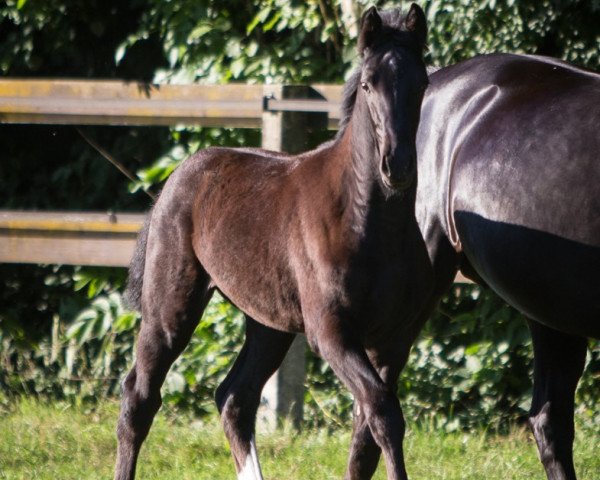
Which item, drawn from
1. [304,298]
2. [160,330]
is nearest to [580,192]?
[304,298]

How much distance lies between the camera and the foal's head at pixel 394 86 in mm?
3445

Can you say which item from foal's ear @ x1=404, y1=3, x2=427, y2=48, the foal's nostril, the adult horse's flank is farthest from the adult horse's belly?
the foal's nostril

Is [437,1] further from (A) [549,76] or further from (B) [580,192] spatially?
(B) [580,192]

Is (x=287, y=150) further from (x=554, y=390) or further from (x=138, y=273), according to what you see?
(x=554, y=390)

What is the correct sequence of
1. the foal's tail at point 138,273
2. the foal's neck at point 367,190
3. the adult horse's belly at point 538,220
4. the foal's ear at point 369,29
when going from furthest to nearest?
the foal's tail at point 138,273, the adult horse's belly at point 538,220, the foal's neck at point 367,190, the foal's ear at point 369,29

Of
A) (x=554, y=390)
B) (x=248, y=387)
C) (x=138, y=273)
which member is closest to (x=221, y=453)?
(x=248, y=387)

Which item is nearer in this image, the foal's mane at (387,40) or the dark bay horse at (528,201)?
the foal's mane at (387,40)

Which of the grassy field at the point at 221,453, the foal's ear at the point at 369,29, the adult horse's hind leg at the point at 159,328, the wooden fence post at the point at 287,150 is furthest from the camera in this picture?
the wooden fence post at the point at 287,150

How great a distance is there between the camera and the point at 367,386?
3633 millimetres

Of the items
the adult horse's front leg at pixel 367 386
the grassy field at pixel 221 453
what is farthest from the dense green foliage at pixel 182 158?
the adult horse's front leg at pixel 367 386

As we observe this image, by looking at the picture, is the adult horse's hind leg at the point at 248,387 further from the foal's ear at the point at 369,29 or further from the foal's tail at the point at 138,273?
the foal's ear at the point at 369,29

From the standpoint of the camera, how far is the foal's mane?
3.61 m

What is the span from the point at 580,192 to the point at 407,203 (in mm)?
631

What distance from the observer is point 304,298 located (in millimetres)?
3918
